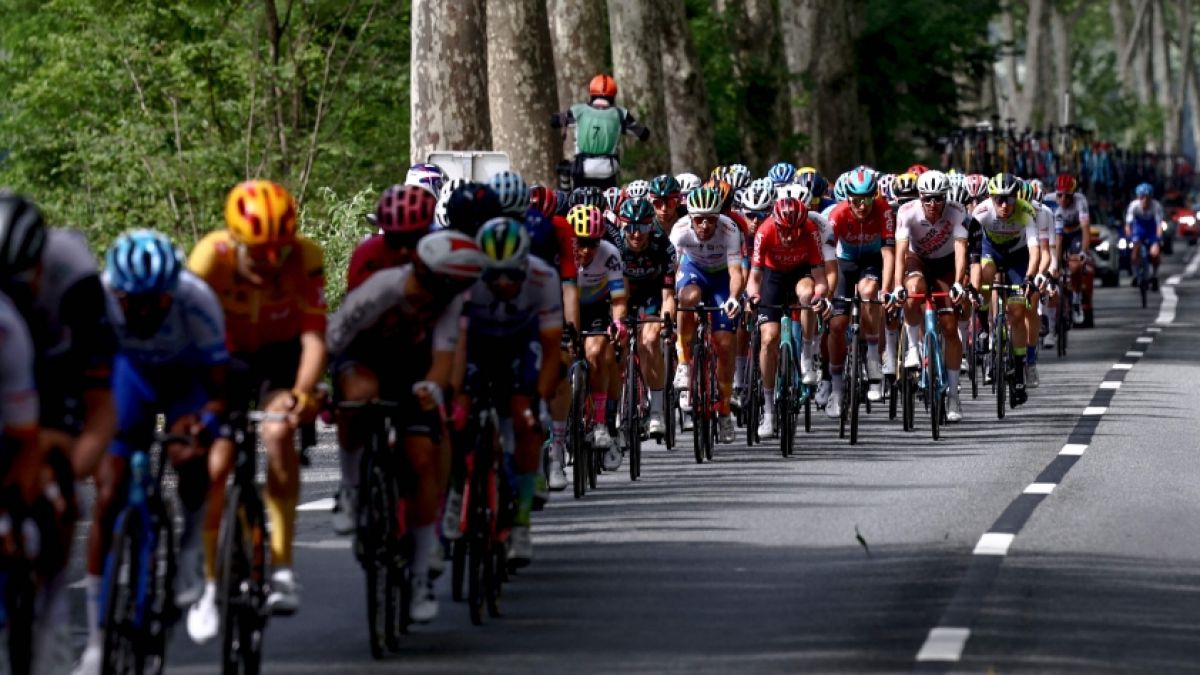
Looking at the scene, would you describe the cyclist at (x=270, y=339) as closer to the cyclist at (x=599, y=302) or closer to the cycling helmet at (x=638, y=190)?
the cyclist at (x=599, y=302)

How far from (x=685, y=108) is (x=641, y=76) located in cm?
196

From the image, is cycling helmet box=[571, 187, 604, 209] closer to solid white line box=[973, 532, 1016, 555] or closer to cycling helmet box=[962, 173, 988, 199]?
solid white line box=[973, 532, 1016, 555]

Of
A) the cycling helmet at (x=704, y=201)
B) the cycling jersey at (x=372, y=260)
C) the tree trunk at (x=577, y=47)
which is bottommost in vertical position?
the cycling jersey at (x=372, y=260)

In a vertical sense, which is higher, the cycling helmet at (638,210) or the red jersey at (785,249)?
the cycling helmet at (638,210)

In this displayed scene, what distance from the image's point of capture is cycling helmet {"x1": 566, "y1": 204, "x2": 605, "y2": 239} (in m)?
16.5

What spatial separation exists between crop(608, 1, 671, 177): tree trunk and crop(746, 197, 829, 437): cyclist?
439 inches

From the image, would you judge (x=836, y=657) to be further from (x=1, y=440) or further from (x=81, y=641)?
(x=1, y=440)

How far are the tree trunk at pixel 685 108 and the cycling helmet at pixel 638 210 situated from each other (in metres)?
15.1

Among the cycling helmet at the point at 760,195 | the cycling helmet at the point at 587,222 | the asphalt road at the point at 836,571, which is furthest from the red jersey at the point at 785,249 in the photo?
the cycling helmet at the point at 587,222

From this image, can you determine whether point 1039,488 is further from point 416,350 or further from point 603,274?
point 416,350

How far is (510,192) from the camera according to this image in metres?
13.5

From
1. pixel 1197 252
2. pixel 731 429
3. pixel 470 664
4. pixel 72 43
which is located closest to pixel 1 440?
pixel 470 664

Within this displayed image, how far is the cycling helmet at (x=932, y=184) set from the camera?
69.2 ft

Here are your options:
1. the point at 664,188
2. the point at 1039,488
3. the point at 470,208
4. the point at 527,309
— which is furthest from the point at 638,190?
the point at 527,309
